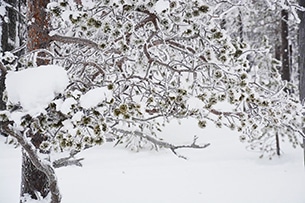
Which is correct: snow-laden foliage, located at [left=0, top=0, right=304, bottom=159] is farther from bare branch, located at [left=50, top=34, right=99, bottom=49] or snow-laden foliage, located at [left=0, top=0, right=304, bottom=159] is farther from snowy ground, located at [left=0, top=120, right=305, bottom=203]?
snowy ground, located at [left=0, top=120, right=305, bottom=203]

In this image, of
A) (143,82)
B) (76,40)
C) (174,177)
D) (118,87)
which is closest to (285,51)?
(174,177)

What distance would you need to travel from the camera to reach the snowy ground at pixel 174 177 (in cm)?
662

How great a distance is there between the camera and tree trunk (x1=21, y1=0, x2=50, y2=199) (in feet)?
10.1

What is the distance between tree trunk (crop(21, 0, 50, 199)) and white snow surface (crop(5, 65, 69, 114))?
107 cm

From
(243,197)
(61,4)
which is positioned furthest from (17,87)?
(243,197)

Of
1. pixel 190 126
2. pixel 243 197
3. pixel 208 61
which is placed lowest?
pixel 243 197

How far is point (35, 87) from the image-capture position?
78.1 inches

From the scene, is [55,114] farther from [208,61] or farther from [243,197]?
[243,197]

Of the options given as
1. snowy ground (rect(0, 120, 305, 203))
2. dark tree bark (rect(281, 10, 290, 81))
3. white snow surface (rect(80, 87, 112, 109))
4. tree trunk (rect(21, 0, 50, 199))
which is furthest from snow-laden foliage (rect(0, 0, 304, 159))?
dark tree bark (rect(281, 10, 290, 81))

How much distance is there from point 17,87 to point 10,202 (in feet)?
16.1

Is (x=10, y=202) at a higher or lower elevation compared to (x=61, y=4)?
lower

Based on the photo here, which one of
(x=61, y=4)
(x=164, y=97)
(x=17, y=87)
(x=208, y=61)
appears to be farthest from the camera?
(x=208, y=61)

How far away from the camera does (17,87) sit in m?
1.99

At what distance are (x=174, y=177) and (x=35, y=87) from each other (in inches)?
256
